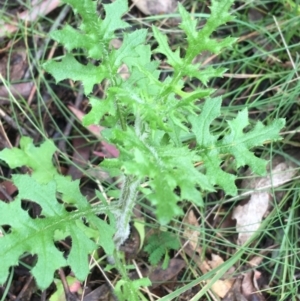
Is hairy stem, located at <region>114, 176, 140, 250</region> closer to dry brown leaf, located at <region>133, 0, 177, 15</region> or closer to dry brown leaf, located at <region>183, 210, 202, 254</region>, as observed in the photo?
dry brown leaf, located at <region>183, 210, 202, 254</region>

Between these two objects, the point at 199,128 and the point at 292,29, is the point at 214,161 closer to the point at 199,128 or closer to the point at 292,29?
the point at 199,128

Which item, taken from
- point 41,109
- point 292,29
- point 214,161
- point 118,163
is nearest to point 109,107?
point 118,163

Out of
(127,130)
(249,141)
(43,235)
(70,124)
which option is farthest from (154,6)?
(43,235)

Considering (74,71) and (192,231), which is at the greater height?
(74,71)

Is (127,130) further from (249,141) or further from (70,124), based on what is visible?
(70,124)

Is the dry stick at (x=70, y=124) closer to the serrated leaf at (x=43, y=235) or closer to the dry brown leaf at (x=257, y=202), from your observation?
the serrated leaf at (x=43, y=235)

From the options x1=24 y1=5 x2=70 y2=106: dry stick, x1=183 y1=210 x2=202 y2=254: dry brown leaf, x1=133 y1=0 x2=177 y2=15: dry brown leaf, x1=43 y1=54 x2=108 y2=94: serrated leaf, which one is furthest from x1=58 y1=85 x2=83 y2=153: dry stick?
x1=43 y1=54 x2=108 y2=94: serrated leaf
